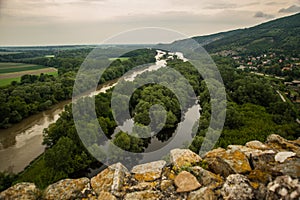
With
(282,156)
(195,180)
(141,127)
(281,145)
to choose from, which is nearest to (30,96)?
(141,127)

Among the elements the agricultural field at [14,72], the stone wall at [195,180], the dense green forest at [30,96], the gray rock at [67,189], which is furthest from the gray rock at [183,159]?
the agricultural field at [14,72]

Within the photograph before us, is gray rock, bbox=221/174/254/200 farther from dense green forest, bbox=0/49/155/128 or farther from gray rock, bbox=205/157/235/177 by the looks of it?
dense green forest, bbox=0/49/155/128

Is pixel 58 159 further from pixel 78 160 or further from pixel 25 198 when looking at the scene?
pixel 25 198

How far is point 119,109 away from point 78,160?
11.3 meters

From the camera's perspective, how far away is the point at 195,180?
4840mm

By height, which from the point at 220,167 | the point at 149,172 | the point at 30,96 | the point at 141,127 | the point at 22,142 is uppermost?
the point at 220,167

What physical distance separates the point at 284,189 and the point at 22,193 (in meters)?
5.62

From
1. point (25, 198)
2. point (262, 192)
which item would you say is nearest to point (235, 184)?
point (262, 192)

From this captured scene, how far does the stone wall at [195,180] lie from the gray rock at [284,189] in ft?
0.05

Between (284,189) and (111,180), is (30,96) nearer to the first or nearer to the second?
Answer: (111,180)

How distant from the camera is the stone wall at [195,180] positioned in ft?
13.8

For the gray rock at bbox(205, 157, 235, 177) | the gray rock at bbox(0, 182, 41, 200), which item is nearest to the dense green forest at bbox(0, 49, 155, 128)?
the gray rock at bbox(0, 182, 41, 200)

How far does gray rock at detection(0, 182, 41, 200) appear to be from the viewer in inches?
188

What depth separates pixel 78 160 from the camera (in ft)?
54.3
